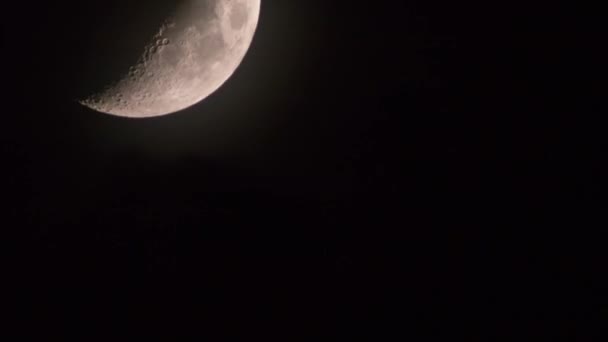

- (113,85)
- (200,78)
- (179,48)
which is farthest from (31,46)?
(200,78)

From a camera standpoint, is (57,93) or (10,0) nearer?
(10,0)

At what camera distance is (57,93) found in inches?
110

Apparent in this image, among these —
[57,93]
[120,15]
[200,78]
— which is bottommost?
[57,93]

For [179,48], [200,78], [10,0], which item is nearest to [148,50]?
[179,48]

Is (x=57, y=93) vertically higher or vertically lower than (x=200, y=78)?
lower

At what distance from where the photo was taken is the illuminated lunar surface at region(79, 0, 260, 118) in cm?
296

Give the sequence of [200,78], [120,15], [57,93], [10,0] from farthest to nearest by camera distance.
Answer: [200,78] < [57,93] < [120,15] < [10,0]

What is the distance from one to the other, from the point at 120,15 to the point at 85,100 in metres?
0.79

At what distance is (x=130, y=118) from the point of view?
3.71 meters

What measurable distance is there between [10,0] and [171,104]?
51.1 inches

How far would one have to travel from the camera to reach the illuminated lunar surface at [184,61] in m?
2.96

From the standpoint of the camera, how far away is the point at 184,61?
3143mm

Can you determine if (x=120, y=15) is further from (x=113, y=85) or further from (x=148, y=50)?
(x=113, y=85)

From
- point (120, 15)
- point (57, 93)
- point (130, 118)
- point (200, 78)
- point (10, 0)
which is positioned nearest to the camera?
point (10, 0)
